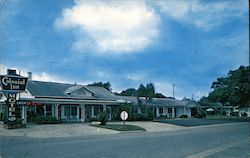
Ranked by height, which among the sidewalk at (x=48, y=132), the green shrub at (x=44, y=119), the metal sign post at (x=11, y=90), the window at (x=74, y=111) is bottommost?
the sidewalk at (x=48, y=132)

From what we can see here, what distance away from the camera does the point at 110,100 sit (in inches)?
1828

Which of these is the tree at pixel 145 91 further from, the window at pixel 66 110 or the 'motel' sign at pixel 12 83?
the 'motel' sign at pixel 12 83

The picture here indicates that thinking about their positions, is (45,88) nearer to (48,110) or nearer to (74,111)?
(48,110)

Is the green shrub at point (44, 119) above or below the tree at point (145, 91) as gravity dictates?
below

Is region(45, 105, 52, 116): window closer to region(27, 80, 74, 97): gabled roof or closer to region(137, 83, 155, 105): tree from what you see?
region(27, 80, 74, 97): gabled roof

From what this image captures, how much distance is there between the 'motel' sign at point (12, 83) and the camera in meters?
30.8

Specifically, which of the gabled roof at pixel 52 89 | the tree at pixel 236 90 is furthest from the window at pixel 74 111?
the tree at pixel 236 90

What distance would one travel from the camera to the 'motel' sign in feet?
101

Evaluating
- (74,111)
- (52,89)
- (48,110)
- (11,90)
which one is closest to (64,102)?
(48,110)

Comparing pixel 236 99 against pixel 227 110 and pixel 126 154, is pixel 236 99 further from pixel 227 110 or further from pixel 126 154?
pixel 126 154

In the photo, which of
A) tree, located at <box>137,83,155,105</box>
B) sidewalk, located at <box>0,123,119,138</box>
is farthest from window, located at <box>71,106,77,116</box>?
tree, located at <box>137,83,155,105</box>

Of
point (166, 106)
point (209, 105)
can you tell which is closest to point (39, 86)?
point (166, 106)

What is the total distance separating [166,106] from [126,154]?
50048mm

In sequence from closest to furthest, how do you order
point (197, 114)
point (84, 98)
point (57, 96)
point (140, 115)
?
point (57, 96), point (84, 98), point (140, 115), point (197, 114)
